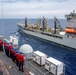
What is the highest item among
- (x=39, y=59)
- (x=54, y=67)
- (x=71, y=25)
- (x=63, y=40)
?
(x=71, y=25)

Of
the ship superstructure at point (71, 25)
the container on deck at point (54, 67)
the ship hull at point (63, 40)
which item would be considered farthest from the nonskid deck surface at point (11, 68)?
the ship superstructure at point (71, 25)

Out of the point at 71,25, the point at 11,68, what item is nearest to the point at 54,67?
the point at 11,68

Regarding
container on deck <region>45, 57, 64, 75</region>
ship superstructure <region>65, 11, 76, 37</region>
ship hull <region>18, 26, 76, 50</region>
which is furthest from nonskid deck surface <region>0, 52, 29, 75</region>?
ship superstructure <region>65, 11, 76, 37</region>

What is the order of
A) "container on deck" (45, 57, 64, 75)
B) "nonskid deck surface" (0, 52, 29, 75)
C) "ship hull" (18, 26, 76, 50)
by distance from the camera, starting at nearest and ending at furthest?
"nonskid deck surface" (0, 52, 29, 75)
"container on deck" (45, 57, 64, 75)
"ship hull" (18, 26, 76, 50)

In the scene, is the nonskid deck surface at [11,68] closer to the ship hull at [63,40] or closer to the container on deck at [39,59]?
the container on deck at [39,59]

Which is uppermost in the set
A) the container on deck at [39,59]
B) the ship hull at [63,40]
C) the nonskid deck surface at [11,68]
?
the container on deck at [39,59]

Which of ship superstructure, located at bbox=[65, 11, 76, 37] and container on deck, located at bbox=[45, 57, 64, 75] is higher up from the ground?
ship superstructure, located at bbox=[65, 11, 76, 37]

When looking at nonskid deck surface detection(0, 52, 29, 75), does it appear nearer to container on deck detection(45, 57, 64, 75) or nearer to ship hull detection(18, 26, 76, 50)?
container on deck detection(45, 57, 64, 75)

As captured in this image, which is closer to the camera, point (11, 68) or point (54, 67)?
point (54, 67)

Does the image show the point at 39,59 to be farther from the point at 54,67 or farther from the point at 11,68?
the point at 11,68

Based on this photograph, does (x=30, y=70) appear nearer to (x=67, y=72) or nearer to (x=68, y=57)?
(x=67, y=72)

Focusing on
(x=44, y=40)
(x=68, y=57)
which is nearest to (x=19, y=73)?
(x=68, y=57)

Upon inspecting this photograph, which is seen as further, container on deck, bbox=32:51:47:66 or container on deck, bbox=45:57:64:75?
container on deck, bbox=32:51:47:66

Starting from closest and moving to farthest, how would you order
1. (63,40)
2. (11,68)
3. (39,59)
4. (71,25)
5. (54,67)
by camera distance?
(54,67)
(11,68)
(39,59)
(63,40)
(71,25)
